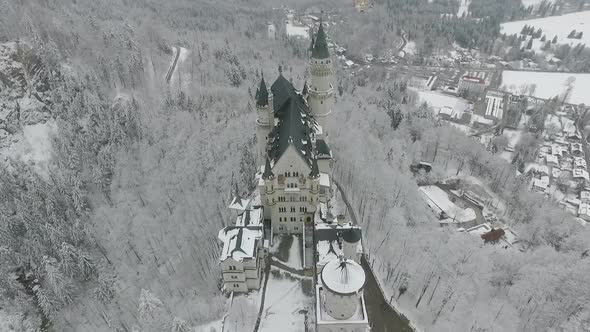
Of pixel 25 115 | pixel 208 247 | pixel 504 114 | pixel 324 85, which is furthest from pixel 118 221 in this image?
pixel 504 114

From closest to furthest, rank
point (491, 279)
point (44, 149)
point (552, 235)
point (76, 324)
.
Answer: point (491, 279) < point (76, 324) < point (552, 235) < point (44, 149)

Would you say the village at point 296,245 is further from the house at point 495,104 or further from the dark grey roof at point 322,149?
the house at point 495,104

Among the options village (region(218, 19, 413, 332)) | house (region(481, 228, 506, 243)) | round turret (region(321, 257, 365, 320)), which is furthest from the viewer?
house (region(481, 228, 506, 243))

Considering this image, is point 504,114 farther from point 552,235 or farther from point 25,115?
point 25,115

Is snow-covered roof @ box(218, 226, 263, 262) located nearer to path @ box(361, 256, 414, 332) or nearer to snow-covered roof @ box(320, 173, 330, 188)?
snow-covered roof @ box(320, 173, 330, 188)

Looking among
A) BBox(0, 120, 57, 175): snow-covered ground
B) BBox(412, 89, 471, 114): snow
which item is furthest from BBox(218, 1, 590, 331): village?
BBox(0, 120, 57, 175): snow-covered ground

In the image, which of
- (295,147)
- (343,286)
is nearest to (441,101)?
(295,147)
